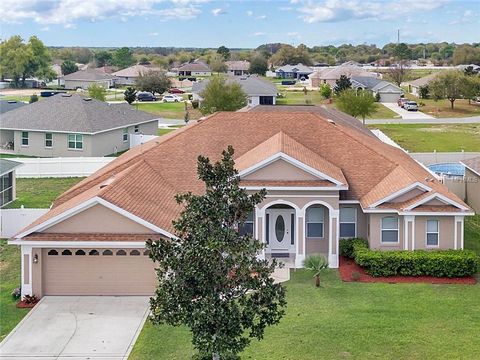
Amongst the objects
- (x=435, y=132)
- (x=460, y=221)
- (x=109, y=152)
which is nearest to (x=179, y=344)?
(x=460, y=221)

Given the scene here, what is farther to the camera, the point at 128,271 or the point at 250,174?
the point at 250,174

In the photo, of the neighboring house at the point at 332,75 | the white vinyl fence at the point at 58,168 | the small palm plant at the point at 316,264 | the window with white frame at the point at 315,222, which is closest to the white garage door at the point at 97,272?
the small palm plant at the point at 316,264

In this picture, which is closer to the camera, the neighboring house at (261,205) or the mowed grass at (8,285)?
the mowed grass at (8,285)

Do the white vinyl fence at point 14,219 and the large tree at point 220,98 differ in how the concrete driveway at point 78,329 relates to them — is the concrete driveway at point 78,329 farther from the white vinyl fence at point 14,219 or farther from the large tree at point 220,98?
the large tree at point 220,98

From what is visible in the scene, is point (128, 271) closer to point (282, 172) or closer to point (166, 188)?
point (166, 188)

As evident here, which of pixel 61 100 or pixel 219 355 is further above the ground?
pixel 61 100

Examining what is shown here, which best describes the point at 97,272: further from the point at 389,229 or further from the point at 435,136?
the point at 435,136

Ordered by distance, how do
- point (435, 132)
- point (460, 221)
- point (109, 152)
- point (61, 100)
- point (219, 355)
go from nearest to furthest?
1. point (219, 355)
2. point (460, 221)
3. point (109, 152)
4. point (61, 100)
5. point (435, 132)
